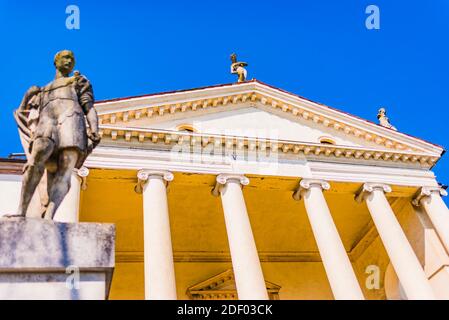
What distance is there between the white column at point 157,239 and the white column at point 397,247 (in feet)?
25.0

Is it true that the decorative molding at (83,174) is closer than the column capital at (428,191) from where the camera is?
Yes

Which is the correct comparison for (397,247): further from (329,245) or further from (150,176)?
(150,176)

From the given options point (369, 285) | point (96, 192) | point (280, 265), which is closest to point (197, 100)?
point (96, 192)

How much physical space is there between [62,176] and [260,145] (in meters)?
12.8

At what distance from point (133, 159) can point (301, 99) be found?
7.74 meters

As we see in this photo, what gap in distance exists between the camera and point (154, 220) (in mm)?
14469

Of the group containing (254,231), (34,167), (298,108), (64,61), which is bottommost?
(34,167)

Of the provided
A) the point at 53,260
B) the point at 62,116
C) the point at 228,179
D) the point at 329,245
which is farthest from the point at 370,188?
the point at 53,260

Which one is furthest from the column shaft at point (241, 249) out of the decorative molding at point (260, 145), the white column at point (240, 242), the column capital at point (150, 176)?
the column capital at point (150, 176)

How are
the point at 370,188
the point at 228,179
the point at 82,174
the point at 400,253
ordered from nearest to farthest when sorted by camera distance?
the point at 82,174 → the point at 400,253 → the point at 228,179 → the point at 370,188

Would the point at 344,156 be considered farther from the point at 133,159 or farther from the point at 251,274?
the point at 133,159

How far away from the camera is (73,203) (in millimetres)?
14102

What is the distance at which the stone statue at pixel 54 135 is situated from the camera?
4996 millimetres

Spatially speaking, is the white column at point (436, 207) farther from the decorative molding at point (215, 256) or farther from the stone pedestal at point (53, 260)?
the stone pedestal at point (53, 260)
